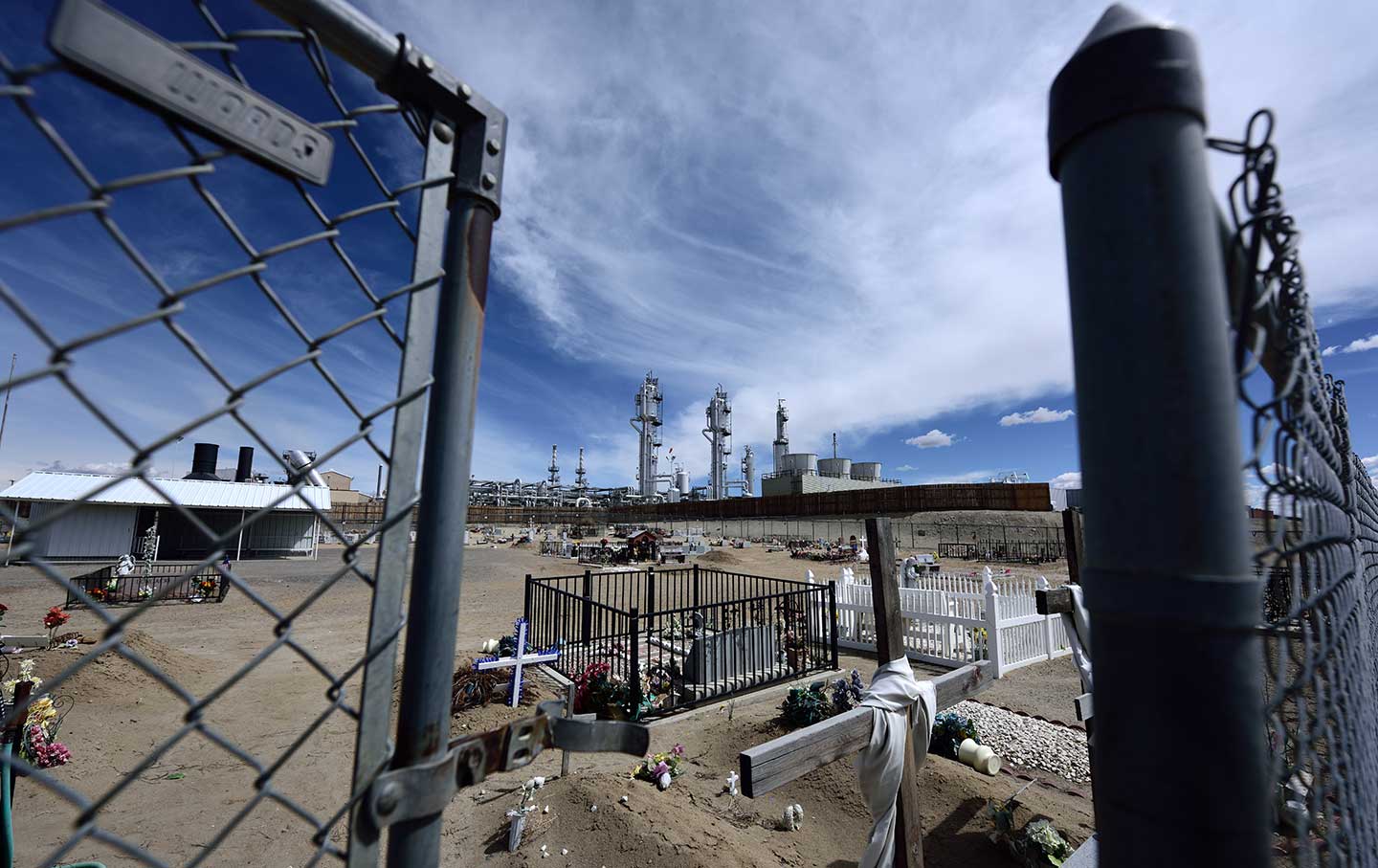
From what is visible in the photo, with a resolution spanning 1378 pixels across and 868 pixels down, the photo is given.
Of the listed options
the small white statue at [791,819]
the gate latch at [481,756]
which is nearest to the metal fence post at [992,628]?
the small white statue at [791,819]

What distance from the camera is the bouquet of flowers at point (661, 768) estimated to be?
6.06 metres

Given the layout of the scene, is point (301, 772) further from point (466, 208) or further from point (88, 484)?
point (88, 484)

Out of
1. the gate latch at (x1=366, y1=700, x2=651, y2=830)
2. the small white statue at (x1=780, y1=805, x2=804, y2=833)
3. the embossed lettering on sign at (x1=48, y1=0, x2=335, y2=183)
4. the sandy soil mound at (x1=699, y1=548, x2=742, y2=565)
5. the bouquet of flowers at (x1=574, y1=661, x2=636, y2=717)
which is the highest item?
the embossed lettering on sign at (x1=48, y1=0, x2=335, y2=183)

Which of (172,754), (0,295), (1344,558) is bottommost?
(172,754)

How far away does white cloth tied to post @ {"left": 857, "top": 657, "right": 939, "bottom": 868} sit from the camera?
335 centimetres

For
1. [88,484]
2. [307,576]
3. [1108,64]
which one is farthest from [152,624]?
[88,484]

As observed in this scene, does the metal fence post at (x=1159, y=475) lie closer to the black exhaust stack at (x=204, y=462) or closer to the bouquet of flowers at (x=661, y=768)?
the bouquet of flowers at (x=661, y=768)

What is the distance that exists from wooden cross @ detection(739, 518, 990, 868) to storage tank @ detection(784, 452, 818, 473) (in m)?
53.0

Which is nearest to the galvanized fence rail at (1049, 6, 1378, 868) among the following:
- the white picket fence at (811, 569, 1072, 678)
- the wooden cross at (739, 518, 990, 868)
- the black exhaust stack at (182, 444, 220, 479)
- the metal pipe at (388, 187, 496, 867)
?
the metal pipe at (388, 187, 496, 867)

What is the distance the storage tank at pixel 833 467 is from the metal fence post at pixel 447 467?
59.3m

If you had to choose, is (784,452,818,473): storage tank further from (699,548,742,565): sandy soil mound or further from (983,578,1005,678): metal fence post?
(983,578,1005,678): metal fence post

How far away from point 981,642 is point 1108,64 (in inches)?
452

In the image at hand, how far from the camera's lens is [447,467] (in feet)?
3.95

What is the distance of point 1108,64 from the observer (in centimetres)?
88
